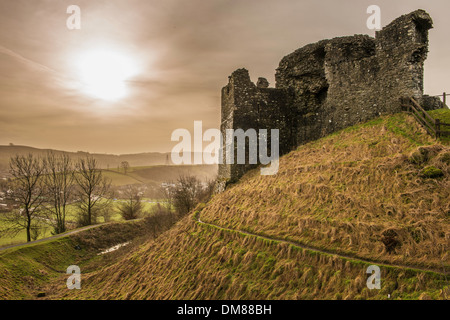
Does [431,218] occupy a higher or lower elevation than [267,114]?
lower

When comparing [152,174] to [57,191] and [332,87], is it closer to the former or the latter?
[57,191]

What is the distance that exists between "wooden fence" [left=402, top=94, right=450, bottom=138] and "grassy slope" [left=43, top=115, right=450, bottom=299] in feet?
1.22

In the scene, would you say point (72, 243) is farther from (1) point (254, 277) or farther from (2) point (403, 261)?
(2) point (403, 261)

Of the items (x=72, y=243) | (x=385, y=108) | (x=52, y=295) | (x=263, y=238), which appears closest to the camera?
(x=263, y=238)

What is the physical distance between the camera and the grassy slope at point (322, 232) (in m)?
6.53

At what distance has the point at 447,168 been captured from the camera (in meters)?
8.23

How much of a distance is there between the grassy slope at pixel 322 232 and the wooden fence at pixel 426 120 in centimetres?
37

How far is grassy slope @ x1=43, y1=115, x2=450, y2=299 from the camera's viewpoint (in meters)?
6.53

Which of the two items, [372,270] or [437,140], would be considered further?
[437,140]

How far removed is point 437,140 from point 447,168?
207 centimetres

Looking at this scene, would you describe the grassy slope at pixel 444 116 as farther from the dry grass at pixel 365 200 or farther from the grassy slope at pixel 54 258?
the grassy slope at pixel 54 258

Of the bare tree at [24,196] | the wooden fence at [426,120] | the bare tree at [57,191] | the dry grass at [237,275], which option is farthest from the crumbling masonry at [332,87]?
the bare tree at [57,191]
